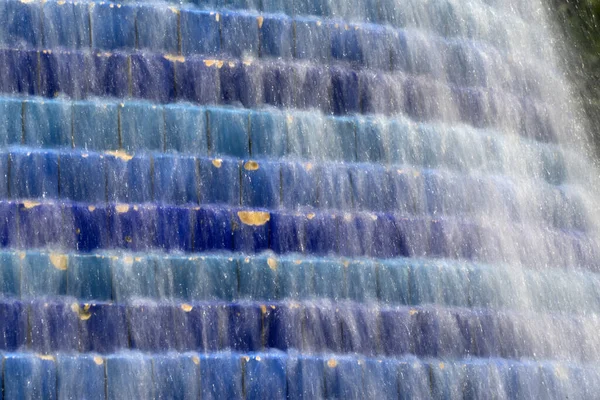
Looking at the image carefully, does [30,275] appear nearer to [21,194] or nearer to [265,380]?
[21,194]

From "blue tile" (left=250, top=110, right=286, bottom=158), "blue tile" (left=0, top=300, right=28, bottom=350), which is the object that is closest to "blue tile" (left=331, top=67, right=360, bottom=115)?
"blue tile" (left=250, top=110, right=286, bottom=158)

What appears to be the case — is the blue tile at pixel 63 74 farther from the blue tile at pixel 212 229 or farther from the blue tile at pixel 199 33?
the blue tile at pixel 212 229

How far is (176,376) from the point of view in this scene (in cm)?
618

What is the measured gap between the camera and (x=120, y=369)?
610cm

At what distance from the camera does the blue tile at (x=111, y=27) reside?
257 inches

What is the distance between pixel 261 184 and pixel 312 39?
96cm

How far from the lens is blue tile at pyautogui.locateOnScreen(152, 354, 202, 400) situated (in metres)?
6.15

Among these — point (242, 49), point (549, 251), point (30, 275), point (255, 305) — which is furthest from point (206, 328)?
point (549, 251)

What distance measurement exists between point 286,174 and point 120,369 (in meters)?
1.41

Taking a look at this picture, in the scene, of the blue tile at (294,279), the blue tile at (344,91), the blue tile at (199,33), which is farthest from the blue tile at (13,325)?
the blue tile at (344,91)

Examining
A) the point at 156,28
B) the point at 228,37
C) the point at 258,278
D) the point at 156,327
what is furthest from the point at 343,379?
the point at 156,28

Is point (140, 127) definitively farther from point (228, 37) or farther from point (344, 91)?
point (344, 91)

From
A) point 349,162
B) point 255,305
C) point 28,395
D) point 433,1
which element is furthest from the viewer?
point 433,1

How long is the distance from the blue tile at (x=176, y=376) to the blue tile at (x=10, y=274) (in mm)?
781
